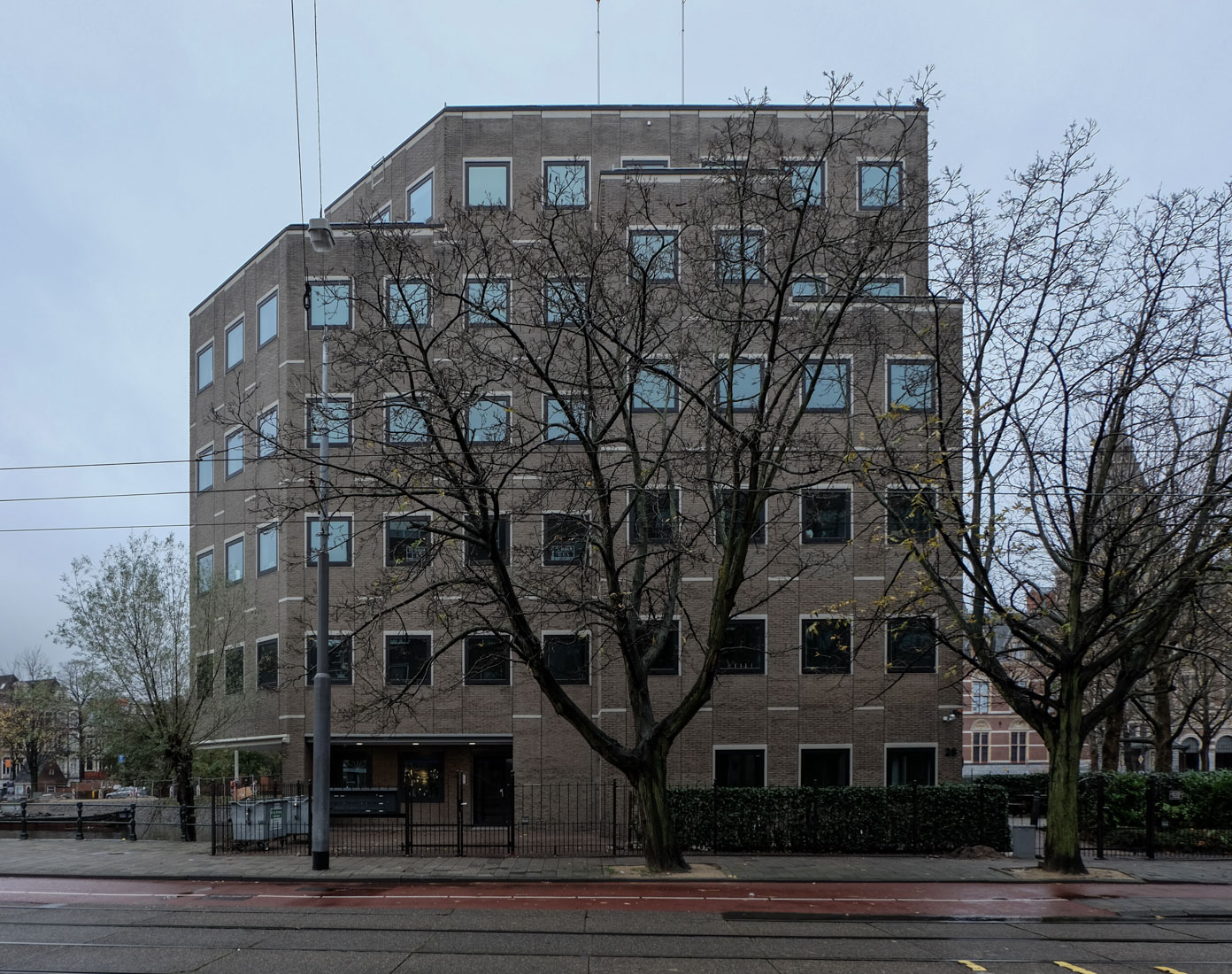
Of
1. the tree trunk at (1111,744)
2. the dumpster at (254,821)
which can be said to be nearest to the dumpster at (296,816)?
the dumpster at (254,821)

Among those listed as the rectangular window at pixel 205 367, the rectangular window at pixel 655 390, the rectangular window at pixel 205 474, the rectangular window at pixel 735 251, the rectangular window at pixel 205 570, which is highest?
the rectangular window at pixel 205 367

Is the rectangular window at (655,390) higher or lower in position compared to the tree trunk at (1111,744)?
higher

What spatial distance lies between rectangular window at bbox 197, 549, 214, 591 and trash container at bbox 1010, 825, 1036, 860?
2350cm

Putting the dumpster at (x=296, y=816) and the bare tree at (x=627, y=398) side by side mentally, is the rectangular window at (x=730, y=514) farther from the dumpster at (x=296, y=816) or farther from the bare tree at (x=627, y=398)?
the dumpster at (x=296, y=816)

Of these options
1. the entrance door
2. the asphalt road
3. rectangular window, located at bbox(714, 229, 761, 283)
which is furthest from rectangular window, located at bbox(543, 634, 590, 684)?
rectangular window, located at bbox(714, 229, 761, 283)

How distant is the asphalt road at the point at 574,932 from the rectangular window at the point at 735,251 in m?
10.3

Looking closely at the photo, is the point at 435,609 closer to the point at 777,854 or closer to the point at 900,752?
the point at 777,854

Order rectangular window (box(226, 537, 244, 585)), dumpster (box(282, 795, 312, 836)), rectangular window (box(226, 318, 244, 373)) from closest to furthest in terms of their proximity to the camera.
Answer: dumpster (box(282, 795, 312, 836)) → rectangular window (box(226, 537, 244, 585)) → rectangular window (box(226, 318, 244, 373))

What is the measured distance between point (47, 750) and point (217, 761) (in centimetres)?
5333

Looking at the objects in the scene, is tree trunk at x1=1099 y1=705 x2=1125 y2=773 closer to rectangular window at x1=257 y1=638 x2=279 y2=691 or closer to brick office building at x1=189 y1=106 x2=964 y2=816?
brick office building at x1=189 y1=106 x2=964 y2=816

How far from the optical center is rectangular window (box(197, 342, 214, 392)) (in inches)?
1599

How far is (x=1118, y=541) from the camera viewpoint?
1989cm

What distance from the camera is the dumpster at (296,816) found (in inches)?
1006

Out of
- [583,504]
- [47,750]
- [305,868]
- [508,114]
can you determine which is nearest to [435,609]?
[583,504]
